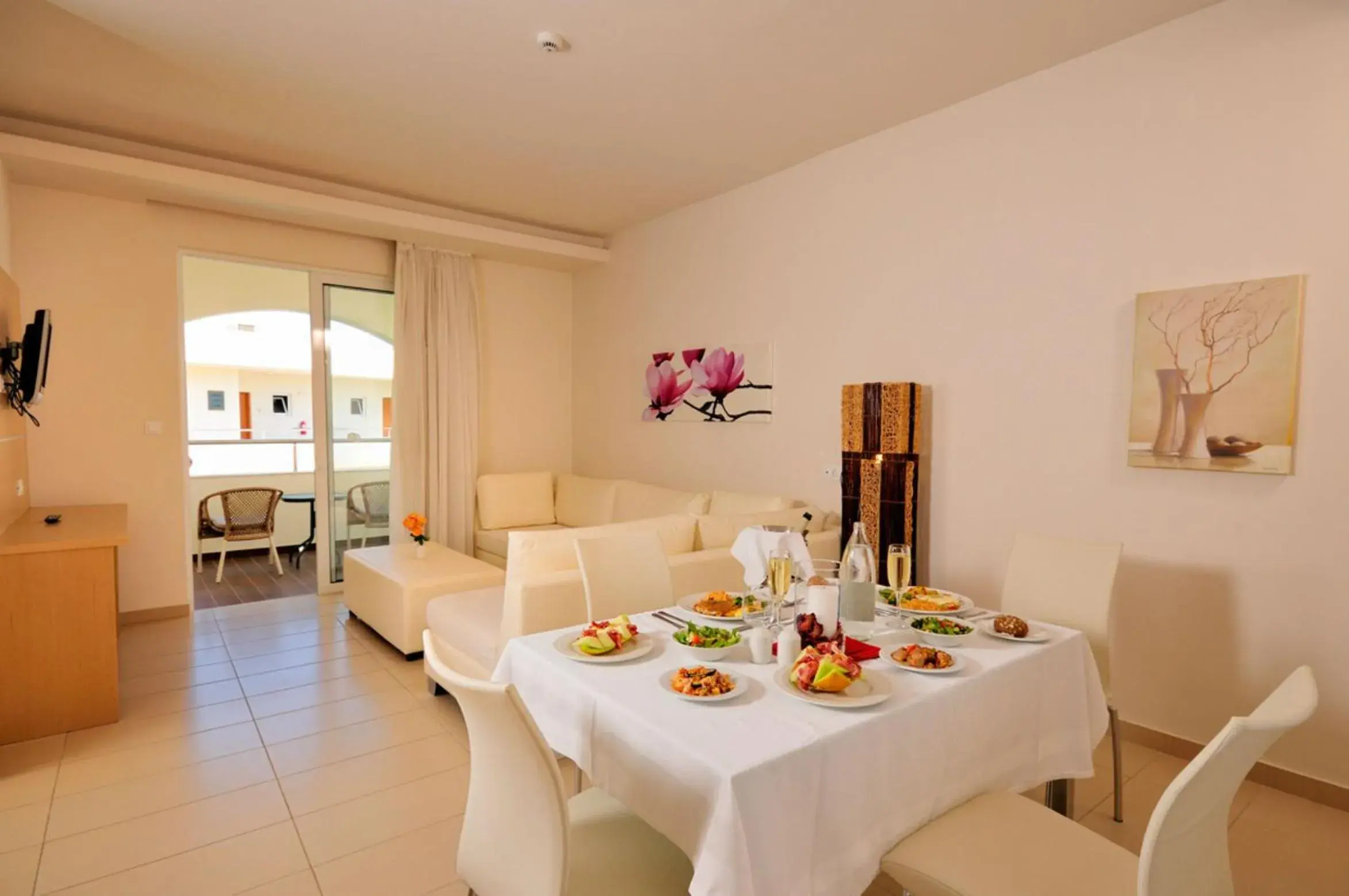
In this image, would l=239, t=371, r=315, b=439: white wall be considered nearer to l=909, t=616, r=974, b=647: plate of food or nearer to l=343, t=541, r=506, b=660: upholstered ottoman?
l=343, t=541, r=506, b=660: upholstered ottoman

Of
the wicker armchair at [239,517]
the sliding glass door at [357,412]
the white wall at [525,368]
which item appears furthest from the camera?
the white wall at [525,368]

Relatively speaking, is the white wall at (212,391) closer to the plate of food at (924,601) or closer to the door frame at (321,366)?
the door frame at (321,366)

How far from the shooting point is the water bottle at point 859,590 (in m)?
1.96

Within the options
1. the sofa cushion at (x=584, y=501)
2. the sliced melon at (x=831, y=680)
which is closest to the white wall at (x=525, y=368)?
the sofa cushion at (x=584, y=501)

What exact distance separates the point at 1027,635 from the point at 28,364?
454 centimetres

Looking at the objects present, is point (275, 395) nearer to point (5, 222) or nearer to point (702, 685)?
point (5, 222)

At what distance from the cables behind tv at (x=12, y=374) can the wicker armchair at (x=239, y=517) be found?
222cm

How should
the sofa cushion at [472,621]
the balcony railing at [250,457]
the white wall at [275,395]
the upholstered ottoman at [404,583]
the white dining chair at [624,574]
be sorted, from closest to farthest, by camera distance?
the white dining chair at [624,574]
the sofa cushion at [472,621]
the upholstered ottoman at [404,583]
the balcony railing at [250,457]
the white wall at [275,395]

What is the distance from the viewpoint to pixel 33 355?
3.34 meters

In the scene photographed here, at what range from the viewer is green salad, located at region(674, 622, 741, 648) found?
1759 millimetres

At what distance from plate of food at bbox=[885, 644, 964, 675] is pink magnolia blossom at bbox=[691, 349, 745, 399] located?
3.15 metres

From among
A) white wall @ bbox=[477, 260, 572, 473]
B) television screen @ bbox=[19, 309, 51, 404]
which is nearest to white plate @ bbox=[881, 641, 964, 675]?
television screen @ bbox=[19, 309, 51, 404]

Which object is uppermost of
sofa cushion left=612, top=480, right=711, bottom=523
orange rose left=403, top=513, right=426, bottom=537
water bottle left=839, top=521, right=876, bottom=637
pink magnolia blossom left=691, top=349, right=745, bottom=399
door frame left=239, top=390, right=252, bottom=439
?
pink magnolia blossom left=691, top=349, right=745, bottom=399

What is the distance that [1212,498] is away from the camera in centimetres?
270
